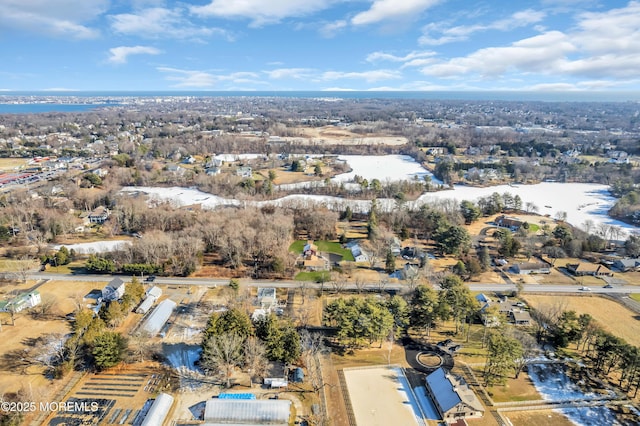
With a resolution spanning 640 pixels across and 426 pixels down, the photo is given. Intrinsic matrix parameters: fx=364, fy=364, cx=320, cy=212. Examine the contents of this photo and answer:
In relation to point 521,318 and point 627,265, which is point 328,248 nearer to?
point 521,318

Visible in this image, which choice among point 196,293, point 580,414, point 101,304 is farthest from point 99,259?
point 580,414

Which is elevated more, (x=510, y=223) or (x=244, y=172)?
(x=244, y=172)

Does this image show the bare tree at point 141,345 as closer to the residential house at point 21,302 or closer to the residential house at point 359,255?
the residential house at point 21,302

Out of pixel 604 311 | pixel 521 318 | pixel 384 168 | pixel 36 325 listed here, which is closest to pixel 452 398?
pixel 521 318

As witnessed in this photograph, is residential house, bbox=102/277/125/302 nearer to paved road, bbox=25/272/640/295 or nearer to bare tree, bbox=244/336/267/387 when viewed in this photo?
paved road, bbox=25/272/640/295

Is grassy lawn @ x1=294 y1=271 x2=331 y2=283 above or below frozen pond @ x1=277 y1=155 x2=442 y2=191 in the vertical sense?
below

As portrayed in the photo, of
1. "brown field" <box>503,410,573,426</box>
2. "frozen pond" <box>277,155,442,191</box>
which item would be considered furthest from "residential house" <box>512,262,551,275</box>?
"frozen pond" <box>277,155,442,191</box>
